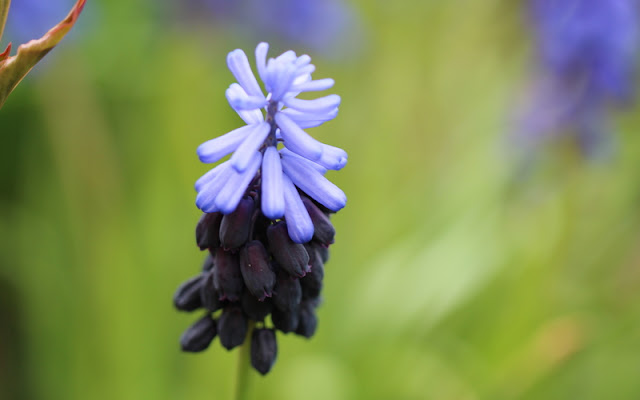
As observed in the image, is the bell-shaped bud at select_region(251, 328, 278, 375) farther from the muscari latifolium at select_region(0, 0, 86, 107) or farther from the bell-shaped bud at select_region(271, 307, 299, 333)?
the muscari latifolium at select_region(0, 0, 86, 107)

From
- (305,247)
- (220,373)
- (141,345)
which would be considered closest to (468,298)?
(220,373)

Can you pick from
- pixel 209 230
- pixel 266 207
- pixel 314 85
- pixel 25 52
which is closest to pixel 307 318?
pixel 209 230

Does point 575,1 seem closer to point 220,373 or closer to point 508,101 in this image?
point 508,101

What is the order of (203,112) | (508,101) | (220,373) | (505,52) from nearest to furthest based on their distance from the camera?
1. (220,373)
2. (203,112)
3. (508,101)
4. (505,52)

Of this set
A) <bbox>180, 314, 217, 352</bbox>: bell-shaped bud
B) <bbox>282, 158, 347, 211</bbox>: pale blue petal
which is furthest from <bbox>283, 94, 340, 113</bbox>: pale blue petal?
<bbox>180, 314, 217, 352</bbox>: bell-shaped bud

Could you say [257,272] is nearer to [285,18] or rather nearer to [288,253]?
[288,253]

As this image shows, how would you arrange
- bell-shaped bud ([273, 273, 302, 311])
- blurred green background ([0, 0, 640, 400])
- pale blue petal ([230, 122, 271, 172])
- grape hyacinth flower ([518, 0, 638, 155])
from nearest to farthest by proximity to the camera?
pale blue petal ([230, 122, 271, 172])
bell-shaped bud ([273, 273, 302, 311])
blurred green background ([0, 0, 640, 400])
grape hyacinth flower ([518, 0, 638, 155])

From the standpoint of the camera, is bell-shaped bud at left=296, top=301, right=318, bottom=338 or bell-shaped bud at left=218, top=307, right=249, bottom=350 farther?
bell-shaped bud at left=296, top=301, right=318, bottom=338

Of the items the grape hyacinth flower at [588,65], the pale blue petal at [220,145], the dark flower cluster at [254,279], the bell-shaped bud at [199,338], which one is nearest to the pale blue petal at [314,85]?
the pale blue petal at [220,145]
